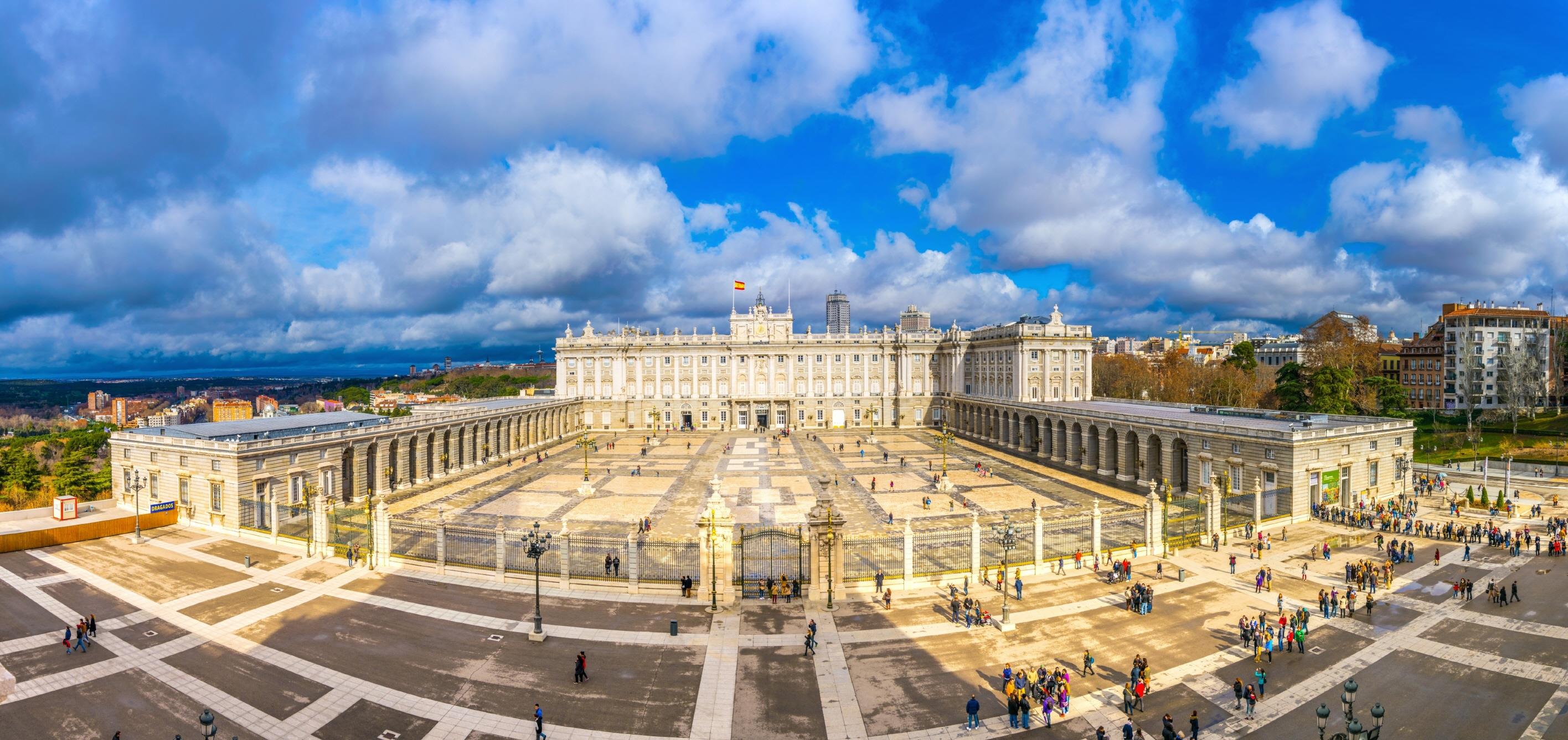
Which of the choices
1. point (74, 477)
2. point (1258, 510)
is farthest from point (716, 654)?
point (74, 477)

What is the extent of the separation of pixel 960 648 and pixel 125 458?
52569 mm

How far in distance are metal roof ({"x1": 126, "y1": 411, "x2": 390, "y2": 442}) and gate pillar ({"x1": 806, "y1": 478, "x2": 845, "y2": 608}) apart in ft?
114

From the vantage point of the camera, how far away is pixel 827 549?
26859mm

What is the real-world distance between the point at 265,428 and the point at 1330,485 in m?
71.0

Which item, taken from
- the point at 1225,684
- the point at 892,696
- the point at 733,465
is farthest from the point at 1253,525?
the point at 733,465

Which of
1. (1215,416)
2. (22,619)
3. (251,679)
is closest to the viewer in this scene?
(251,679)

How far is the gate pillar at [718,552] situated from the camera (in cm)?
2581

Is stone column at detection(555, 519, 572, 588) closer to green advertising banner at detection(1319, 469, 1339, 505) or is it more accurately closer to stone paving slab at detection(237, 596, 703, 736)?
stone paving slab at detection(237, 596, 703, 736)

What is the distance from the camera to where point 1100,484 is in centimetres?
5225

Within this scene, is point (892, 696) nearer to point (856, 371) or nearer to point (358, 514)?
point (358, 514)

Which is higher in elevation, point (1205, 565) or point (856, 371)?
point (856, 371)

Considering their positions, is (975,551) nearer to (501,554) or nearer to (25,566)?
(501,554)

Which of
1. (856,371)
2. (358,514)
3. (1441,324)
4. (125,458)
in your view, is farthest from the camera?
(856,371)

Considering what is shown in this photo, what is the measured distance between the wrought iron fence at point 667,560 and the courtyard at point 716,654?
7.09 ft
